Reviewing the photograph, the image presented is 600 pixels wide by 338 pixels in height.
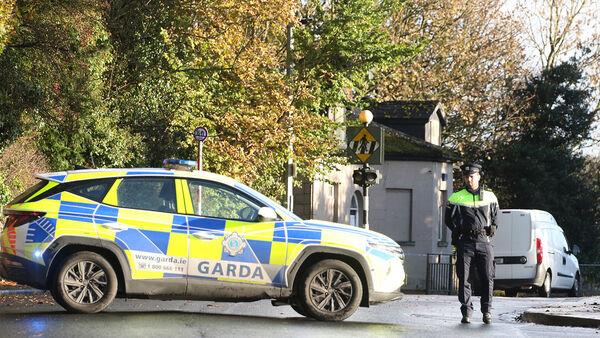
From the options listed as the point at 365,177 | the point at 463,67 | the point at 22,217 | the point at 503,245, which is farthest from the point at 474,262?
the point at 463,67

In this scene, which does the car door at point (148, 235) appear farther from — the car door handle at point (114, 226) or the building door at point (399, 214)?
the building door at point (399, 214)

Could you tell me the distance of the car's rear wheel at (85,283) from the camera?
13516mm

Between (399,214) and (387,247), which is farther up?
(399,214)

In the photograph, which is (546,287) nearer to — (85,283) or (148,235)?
(148,235)

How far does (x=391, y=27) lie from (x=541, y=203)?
44.3 ft

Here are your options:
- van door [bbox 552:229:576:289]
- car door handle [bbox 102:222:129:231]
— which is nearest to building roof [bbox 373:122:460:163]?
van door [bbox 552:229:576:289]

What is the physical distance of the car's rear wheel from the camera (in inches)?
532

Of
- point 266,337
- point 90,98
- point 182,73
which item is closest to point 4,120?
point 90,98

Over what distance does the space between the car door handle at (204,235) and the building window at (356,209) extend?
1180 inches

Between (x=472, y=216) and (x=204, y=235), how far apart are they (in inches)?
129

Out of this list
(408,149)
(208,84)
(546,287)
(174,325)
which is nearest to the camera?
(174,325)

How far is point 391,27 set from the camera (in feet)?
145

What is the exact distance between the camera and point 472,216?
48.1 ft

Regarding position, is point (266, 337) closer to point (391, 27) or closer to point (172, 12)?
point (172, 12)
